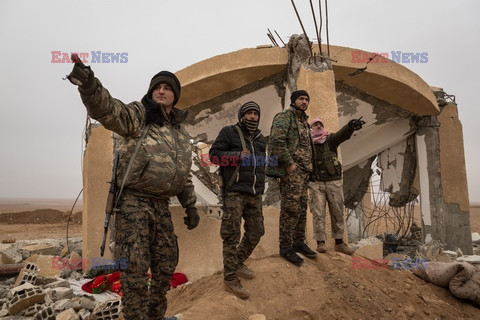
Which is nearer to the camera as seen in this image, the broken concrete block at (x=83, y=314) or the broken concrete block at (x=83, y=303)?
the broken concrete block at (x=83, y=314)

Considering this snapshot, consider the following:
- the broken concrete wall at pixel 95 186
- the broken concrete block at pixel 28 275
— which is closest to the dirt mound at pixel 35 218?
the broken concrete wall at pixel 95 186

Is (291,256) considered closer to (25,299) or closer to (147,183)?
(147,183)

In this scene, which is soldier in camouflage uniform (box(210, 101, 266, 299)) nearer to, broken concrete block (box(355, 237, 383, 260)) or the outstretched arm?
the outstretched arm

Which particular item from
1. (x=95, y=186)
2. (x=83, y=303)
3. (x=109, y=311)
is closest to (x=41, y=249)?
(x=95, y=186)

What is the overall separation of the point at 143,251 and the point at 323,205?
245 cm

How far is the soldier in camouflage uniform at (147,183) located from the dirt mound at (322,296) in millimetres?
601

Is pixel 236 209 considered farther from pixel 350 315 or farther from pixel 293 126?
pixel 350 315

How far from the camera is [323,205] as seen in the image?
3768mm

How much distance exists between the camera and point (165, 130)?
219 cm

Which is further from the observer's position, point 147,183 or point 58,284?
point 58,284

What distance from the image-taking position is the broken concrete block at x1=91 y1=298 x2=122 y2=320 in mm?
3162

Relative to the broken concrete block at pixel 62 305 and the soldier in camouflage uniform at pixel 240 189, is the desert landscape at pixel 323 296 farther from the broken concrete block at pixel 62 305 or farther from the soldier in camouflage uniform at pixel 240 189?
the broken concrete block at pixel 62 305

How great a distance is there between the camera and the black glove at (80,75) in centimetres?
151

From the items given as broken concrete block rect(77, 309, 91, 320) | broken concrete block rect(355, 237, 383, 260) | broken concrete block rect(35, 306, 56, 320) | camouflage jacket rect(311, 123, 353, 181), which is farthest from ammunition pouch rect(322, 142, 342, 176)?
broken concrete block rect(35, 306, 56, 320)
